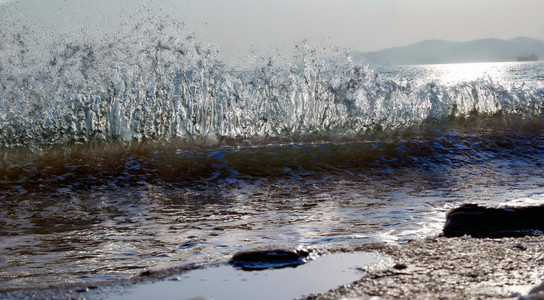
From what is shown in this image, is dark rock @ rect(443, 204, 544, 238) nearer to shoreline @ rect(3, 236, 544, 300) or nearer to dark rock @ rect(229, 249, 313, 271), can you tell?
shoreline @ rect(3, 236, 544, 300)

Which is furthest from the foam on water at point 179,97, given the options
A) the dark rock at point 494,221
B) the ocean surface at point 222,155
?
the dark rock at point 494,221

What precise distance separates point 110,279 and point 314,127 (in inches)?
264

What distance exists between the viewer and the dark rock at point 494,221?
3.59 metres

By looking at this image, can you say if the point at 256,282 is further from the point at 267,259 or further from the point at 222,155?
the point at 222,155

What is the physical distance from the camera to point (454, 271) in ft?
9.01

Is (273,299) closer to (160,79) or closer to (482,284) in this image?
(482,284)

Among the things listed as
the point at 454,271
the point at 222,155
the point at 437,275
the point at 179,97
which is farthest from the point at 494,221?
the point at 179,97

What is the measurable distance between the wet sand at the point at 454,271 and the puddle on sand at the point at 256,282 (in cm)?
12

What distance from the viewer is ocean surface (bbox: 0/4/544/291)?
12.7ft

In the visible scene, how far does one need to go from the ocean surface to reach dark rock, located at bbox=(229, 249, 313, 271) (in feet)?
0.67

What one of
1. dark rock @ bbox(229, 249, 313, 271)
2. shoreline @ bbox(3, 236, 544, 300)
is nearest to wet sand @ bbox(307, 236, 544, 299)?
shoreline @ bbox(3, 236, 544, 300)

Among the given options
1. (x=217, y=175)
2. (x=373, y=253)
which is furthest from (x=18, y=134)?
(x=373, y=253)

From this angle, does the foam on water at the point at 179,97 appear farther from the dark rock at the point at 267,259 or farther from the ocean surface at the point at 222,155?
the dark rock at the point at 267,259

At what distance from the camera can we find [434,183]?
6.23 meters
